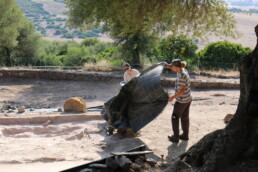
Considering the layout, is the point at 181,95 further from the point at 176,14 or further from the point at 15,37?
the point at 15,37

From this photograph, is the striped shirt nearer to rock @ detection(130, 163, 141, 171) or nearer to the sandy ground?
the sandy ground

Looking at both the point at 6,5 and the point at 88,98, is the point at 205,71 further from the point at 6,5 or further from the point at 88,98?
the point at 6,5

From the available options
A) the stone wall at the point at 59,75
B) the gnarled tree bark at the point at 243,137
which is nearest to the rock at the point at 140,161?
the gnarled tree bark at the point at 243,137

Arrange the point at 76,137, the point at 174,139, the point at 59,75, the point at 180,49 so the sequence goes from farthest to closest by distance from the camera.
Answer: the point at 180,49
the point at 59,75
the point at 76,137
the point at 174,139

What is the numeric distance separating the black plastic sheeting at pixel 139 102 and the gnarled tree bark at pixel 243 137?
250 centimetres

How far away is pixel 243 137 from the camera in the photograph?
5246 mm

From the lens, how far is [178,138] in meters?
8.14

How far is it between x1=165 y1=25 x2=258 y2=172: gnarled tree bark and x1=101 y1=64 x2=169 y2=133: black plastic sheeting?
250 cm

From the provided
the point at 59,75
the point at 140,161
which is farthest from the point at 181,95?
the point at 59,75

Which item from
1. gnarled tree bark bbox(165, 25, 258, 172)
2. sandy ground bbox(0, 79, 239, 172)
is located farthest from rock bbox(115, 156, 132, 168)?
gnarled tree bark bbox(165, 25, 258, 172)

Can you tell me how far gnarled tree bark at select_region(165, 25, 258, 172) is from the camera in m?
5.07

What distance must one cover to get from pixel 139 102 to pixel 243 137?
3.28m

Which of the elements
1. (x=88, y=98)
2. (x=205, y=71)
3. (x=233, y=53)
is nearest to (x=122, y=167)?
(x=88, y=98)

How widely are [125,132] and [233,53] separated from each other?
16.5m
